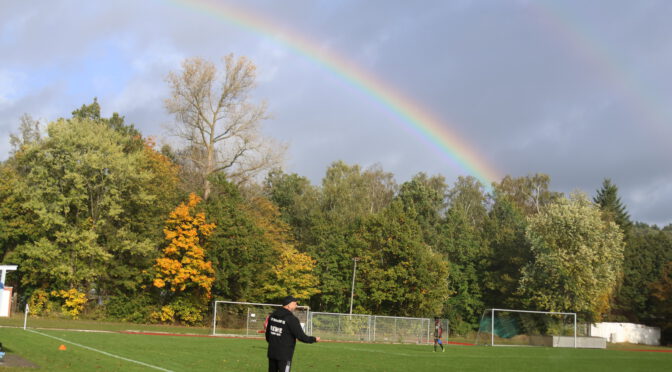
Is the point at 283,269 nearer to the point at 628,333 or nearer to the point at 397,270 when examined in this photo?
the point at 397,270

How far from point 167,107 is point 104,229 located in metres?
12.7

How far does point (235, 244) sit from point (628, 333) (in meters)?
44.7

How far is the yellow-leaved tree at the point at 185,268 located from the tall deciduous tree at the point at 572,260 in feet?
99.7

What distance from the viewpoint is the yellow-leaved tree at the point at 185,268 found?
48906 millimetres

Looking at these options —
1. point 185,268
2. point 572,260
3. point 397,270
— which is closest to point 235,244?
point 185,268

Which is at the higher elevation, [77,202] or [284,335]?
[77,202]

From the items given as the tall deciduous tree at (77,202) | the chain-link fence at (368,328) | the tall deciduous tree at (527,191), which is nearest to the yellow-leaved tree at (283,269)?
the chain-link fence at (368,328)

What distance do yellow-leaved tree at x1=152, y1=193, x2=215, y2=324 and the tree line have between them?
4.5 inches

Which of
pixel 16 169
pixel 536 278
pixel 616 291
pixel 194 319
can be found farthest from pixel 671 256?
pixel 16 169

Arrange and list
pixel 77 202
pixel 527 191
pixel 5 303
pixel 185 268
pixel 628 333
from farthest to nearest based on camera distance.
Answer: pixel 527 191 → pixel 628 333 → pixel 185 268 → pixel 77 202 → pixel 5 303

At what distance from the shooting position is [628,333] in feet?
222

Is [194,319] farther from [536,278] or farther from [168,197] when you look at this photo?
[536,278]

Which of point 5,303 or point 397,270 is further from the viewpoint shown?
point 397,270

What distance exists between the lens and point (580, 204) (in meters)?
62.1
